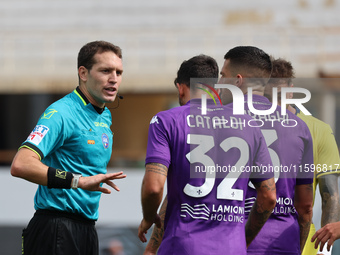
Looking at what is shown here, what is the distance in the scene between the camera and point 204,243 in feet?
11.0

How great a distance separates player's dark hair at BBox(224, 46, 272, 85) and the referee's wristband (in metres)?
1.25

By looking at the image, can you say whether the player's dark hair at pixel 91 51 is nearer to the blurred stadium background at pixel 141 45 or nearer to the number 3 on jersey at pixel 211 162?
the number 3 on jersey at pixel 211 162

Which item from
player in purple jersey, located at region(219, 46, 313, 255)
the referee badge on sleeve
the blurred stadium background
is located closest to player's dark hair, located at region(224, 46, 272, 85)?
player in purple jersey, located at region(219, 46, 313, 255)

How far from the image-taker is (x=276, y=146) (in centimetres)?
387

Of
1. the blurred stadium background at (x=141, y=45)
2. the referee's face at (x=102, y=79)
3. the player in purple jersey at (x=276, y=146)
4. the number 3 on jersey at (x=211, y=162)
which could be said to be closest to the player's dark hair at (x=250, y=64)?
the player in purple jersey at (x=276, y=146)

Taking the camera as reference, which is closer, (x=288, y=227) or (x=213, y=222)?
(x=213, y=222)

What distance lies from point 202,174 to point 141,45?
14226mm

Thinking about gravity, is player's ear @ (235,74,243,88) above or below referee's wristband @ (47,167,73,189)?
above

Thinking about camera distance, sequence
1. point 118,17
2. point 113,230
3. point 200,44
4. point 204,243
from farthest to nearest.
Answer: point 118,17 → point 200,44 → point 113,230 → point 204,243

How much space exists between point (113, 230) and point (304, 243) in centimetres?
613

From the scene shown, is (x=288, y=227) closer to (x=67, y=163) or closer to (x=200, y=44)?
(x=67, y=163)

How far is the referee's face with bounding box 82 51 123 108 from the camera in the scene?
408 centimetres

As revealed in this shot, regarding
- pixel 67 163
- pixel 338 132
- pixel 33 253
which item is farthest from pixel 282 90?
pixel 338 132

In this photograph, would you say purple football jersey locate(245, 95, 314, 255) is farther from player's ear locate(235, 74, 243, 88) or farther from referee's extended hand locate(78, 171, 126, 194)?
referee's extended hand locate(78, 171, 126, 194)
